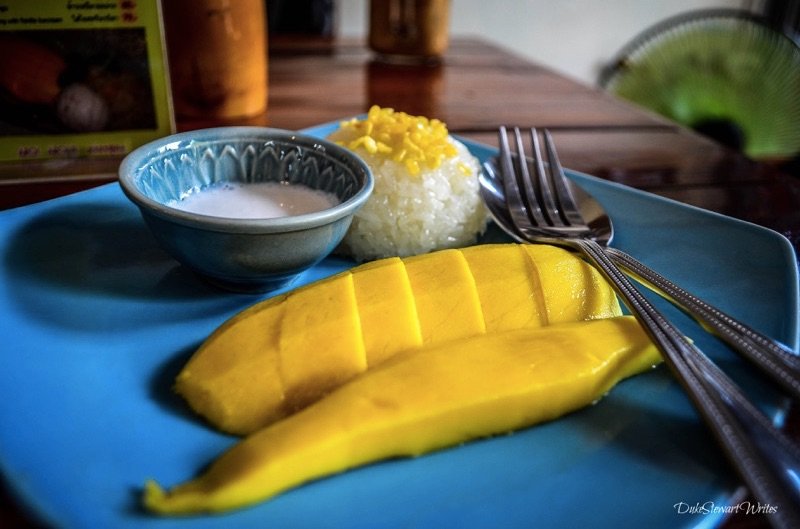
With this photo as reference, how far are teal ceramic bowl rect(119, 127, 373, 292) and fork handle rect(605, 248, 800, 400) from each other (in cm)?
43

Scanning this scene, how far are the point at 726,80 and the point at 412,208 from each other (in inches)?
95.3

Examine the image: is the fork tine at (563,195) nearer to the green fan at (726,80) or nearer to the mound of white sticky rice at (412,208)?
the mound of white sticky rice at (412,208)

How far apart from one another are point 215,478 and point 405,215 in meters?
0.59

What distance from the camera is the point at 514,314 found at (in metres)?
0.80

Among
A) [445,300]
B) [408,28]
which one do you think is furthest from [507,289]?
[408,28]

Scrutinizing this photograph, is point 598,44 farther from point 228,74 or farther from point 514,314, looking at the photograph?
point 514,314

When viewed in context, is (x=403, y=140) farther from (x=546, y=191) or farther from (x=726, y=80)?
(x=726, y=80)

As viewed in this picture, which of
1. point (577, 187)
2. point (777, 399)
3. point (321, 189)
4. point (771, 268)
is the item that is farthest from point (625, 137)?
point (777, 399)

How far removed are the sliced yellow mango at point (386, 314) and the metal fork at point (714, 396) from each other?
0.27m

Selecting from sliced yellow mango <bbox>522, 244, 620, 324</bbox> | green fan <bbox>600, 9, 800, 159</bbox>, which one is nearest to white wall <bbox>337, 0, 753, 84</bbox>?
green fan <bbox>600, 9, 800, 159</bbox>

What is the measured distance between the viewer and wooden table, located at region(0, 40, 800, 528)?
1316 mm

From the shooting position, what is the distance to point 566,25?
3779 mm

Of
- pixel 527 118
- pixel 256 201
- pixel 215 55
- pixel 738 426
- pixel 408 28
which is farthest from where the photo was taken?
pixel 408 28

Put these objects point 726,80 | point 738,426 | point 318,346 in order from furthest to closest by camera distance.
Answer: point 726,80
point 318,346
point 738,426
